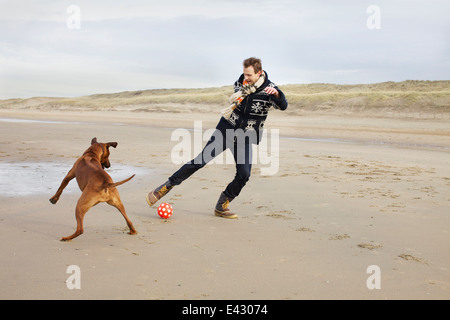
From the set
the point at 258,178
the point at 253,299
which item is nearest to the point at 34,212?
the point at 253,299

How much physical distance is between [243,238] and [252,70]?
2.04 metres

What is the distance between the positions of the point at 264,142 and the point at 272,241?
1190cm

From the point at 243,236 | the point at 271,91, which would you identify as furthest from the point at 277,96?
the point at 243,236

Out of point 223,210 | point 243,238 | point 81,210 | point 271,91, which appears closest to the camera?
point 81,210

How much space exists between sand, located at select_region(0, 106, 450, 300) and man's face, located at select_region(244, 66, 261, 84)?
177cm

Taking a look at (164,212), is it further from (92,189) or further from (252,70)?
(252,70)

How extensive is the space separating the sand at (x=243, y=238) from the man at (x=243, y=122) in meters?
0.51

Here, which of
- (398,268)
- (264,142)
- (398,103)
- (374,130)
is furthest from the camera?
(398,103)

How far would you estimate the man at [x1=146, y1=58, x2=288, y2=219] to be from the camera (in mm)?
5934

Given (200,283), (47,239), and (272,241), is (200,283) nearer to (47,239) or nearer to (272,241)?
(272,241)

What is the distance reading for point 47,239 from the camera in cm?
505

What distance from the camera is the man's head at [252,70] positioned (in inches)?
232

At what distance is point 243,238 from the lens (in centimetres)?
535

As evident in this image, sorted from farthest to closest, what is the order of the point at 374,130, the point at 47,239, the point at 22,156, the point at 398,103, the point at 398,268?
the point at 398,103, the point at 374,130, the point at 22,156, the point at 47,239, the point at 398,268
